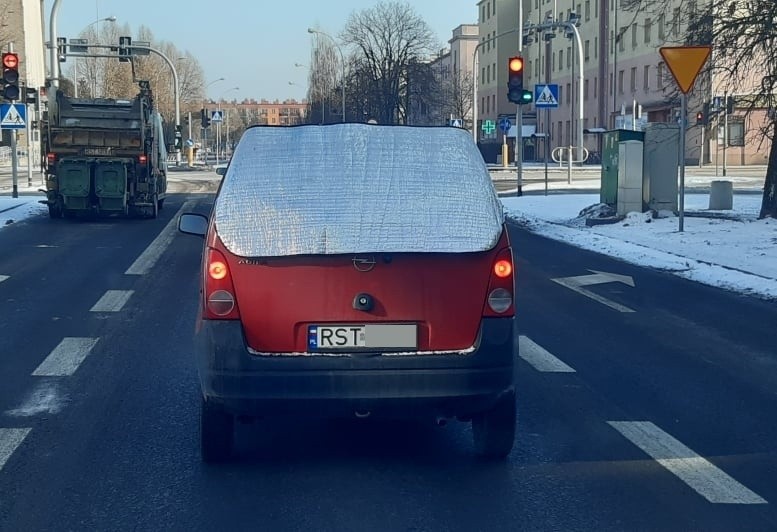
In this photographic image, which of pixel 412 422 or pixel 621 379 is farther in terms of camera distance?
pixel 621 379

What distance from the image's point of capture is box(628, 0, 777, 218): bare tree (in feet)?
A: 62.1

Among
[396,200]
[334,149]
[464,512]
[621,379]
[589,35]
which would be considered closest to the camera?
[464,512]

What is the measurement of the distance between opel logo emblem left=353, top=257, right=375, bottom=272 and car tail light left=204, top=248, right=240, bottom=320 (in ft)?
1.98

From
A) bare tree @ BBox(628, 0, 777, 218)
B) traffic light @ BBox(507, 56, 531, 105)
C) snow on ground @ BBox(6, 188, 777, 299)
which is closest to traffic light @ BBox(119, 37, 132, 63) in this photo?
snow on ground @ BBox(6, 188, 777, 299)

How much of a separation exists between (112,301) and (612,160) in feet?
48.8

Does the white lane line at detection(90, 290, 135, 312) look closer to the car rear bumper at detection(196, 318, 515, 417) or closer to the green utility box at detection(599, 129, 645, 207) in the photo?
the car rear bumper at detection(196, 318, 515, 417)

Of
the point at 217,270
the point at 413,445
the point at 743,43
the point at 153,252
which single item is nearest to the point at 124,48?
the point at 153,252

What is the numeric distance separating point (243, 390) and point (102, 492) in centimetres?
85

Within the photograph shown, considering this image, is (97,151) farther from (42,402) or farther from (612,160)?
(42,402)

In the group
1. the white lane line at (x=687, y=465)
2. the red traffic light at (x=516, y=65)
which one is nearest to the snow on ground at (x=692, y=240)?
the red traffic light at (x=516, y=65)

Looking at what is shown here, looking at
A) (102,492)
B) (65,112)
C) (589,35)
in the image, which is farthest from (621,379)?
(589,35)

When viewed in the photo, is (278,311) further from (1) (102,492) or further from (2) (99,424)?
(2) (99,424)

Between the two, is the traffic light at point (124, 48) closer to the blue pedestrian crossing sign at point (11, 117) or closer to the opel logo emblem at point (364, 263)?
the blue pedestrian crossing sign at point (11, 117)

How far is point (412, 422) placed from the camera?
6.79 metres
